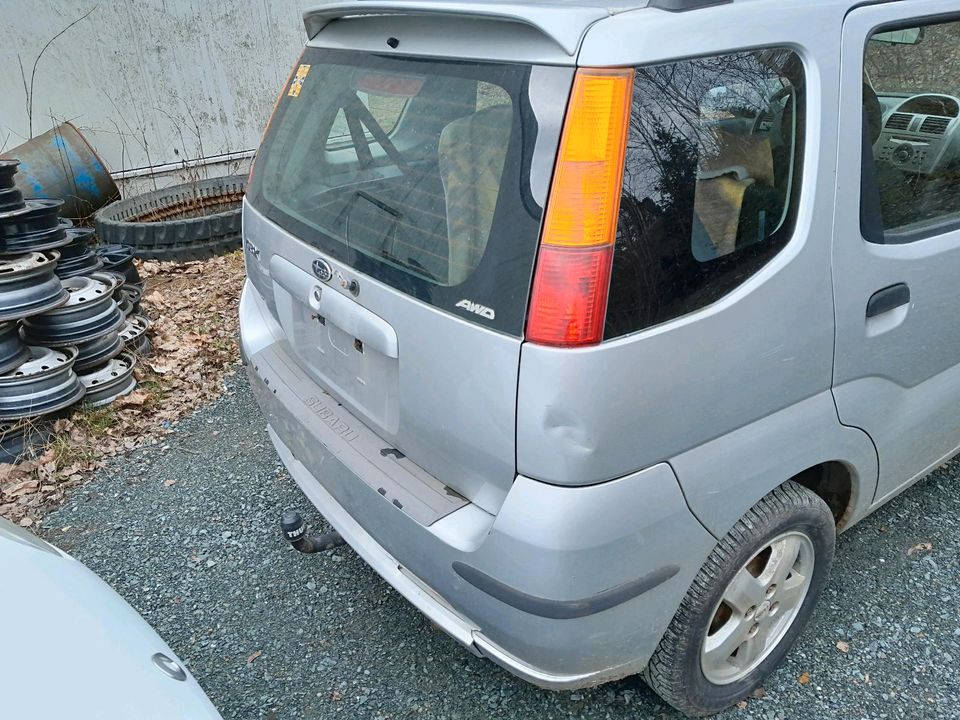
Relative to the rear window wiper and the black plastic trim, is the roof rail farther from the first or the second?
the black plastic trim

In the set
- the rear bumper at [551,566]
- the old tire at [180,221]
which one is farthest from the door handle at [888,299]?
the old tire at [180,221]

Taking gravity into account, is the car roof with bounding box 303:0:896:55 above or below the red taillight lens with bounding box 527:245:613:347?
above

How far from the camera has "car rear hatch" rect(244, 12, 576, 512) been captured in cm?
153

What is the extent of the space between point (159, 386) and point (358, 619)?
211cm

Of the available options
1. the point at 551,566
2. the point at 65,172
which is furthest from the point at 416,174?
the point at 65,172

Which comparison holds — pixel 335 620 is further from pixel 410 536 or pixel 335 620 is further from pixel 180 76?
pixel 180 76

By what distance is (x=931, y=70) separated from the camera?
2109 millimetres

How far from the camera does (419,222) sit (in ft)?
5.84

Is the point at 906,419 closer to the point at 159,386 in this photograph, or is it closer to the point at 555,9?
the point at 555,9

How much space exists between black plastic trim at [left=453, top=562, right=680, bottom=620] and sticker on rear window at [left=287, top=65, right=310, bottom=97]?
5.21ft

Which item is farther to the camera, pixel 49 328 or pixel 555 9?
pixel 49 328

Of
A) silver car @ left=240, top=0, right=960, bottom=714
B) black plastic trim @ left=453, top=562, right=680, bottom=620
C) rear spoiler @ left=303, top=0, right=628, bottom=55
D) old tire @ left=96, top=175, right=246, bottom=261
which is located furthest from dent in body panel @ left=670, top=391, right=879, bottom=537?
old tire @ left=96, top=175, right=246, bottom=261

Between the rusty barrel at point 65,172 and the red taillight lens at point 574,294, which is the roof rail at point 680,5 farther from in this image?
the rusty barrel at point 65,172

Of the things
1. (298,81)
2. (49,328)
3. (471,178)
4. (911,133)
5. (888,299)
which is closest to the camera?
(471,178)
